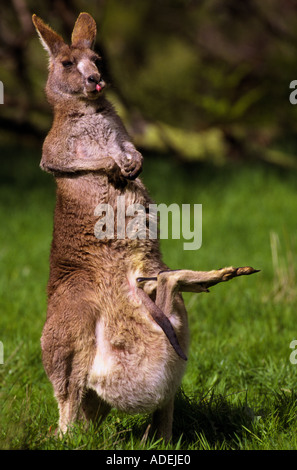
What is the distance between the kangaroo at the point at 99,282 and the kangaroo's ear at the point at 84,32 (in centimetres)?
1

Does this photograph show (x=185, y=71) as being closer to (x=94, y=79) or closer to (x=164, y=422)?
(x=94, y=79)

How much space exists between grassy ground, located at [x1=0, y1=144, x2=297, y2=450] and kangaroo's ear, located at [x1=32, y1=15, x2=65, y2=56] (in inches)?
72.1

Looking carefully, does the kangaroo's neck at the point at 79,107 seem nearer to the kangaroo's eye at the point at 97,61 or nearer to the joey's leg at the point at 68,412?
the kangaroo's eye at the point at 97,61

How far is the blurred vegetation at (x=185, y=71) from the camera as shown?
1085cm

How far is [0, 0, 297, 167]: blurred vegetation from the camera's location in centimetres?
1085

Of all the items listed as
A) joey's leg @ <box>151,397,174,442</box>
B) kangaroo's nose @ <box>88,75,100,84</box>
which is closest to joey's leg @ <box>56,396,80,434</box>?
joey's leg @ <box>151,397,174,442</box>

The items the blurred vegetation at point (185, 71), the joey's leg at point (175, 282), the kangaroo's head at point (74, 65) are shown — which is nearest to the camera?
the joey's leg at point (175, 282)

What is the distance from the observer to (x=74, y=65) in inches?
130

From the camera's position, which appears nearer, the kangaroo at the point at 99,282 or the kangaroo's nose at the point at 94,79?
the kangaroo at the point at 99,282

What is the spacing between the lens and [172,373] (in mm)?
2975

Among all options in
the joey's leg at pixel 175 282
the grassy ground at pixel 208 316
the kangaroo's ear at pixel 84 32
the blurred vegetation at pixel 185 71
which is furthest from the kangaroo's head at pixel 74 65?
the blurred vegetation at pixel 185 71

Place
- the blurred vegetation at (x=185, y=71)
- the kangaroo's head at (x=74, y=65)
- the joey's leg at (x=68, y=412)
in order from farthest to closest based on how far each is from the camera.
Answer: the blurred vegetation at (x=185, y=71), the kangaroo's head at (x=74, y=65), the joey's leg at (x=68, y=412)

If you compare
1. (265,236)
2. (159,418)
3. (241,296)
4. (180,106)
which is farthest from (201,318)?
(180,106)

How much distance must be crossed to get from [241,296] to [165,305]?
3.19 metres
